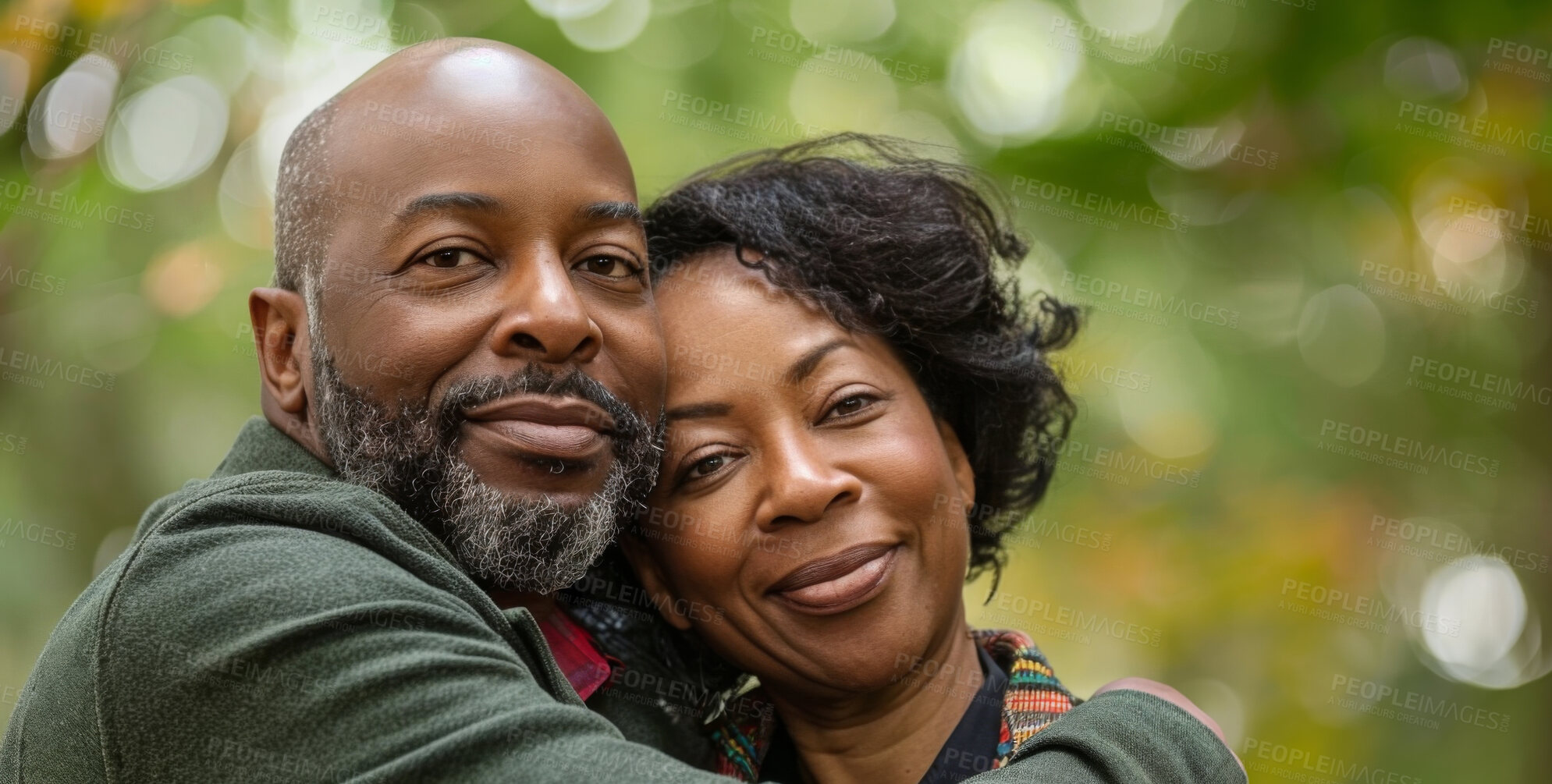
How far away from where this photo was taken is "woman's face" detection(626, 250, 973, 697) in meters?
2.99

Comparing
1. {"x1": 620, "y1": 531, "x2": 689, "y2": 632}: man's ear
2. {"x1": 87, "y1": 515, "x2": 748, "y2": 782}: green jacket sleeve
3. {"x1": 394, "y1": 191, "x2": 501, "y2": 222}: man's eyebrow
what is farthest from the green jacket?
{"x1": 620, "y1": 531, "x2": 689, "y2": 632}: man's ear

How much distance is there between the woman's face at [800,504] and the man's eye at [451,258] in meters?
0.59

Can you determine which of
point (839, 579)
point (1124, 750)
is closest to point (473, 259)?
point (839, 579)

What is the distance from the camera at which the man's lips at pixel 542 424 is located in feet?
8.68

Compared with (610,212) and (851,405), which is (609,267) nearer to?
(610,212)

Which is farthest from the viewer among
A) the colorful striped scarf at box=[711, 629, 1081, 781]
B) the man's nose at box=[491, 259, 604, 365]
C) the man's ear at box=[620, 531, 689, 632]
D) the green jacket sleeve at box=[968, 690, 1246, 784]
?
the man's ear at box=[620, 531, 689, 632]

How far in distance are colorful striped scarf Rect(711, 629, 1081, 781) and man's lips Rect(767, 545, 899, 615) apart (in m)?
0.45

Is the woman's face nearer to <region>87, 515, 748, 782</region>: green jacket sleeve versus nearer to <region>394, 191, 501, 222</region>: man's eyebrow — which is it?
<region>394, 191, 501, 222</region>: man's eyebrow

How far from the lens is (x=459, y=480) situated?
8.75 feet

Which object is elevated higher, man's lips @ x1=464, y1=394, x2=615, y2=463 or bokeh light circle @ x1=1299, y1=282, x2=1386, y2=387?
man's lips @ x1=464, y1=394, x2=615, y2=463

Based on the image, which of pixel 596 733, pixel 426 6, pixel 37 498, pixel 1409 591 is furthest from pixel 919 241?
pixel 1409 591

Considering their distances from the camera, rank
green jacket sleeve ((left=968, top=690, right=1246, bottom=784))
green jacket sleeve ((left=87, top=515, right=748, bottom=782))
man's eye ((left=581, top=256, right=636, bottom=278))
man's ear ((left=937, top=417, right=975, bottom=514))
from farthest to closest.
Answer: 1. man's ear ((left=937, top=417, right=975, bottom=514))
2. man's eye ((left=581, top=256, right=636, bottom=278))
3. green jacket sleeve ((left=968, top=690, right=1246, bottom=784))
4. green jacket sleeve ((left=87, top=515, right=748, bottom=782))

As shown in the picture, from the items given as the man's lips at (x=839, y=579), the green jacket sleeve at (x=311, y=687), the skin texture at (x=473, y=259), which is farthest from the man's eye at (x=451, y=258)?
the man's lips at (x=839, y=579)

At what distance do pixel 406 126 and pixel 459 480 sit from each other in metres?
0.74
